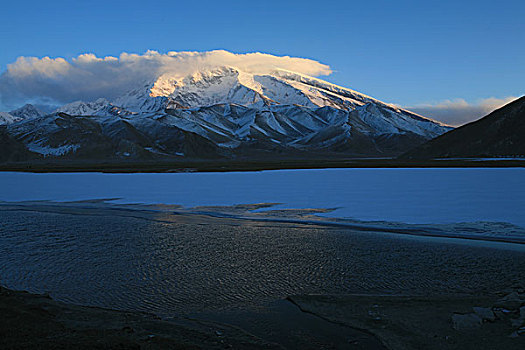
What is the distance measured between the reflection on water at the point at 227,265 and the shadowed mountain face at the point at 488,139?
10854 centimetres

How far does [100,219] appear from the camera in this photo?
22938mm

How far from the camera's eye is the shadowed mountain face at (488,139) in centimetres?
11631

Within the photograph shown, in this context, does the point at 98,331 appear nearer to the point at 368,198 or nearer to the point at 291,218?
the point at 291,218

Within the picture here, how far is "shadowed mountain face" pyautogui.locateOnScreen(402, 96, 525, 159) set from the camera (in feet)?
382

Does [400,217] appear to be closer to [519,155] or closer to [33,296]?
[33,296]

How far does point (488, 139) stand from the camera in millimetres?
124812

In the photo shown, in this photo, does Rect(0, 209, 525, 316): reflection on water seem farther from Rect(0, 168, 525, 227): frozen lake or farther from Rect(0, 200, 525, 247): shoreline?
Rect(0, 168, 525, 227): frozen lake

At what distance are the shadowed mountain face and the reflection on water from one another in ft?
356

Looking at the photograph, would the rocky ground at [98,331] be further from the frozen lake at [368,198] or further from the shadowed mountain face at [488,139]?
the shadowed mountain face at [488,139]

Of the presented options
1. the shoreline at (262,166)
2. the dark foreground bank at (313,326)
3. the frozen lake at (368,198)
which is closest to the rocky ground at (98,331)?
the dark foreground bank at (313,326)

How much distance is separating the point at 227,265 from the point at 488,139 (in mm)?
128089

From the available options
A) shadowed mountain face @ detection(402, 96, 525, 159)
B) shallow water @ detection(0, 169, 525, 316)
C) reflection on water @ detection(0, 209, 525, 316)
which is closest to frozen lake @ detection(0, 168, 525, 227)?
shallow water @ detection(0, 169, 525, 316)

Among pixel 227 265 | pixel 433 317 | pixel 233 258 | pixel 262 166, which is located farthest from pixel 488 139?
pixel 433 317

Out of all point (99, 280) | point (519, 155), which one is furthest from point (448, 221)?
point (519, 155)
